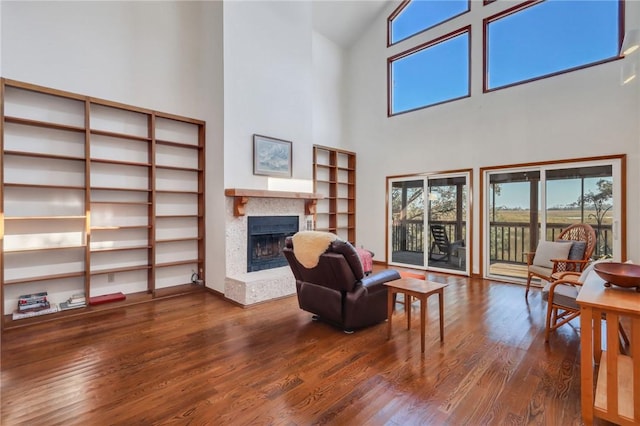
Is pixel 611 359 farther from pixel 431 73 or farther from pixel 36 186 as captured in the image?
pixel 431 73

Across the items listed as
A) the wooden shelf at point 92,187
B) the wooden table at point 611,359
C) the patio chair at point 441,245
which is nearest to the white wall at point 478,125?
the patio chair at point 441,245

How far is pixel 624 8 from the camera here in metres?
4.22

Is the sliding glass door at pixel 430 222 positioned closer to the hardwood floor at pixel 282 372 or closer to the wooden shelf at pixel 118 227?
the hardwood floor at pixel 282 372

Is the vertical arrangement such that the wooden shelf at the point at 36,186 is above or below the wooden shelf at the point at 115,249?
above

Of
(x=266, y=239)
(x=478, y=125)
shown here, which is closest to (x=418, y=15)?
(x=478, y=125)

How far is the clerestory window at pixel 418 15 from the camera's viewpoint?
19.2 ft

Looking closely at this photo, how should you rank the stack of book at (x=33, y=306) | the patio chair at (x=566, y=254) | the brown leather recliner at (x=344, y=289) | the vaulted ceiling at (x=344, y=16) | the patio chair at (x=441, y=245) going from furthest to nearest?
1. the vaulted ceiling at (x=344, y=16)
2. the patio chair at (x=441, y=245)
3. the patio chair at (x=566, y=254)
4. the stack of book at (x=33, y=306)
5. the brown leather recliner at (x=344, y=289)

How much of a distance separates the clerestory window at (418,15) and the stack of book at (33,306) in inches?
298

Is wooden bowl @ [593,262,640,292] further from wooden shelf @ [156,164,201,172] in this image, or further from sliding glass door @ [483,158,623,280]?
wooden shelf @ [156,164,201,172]

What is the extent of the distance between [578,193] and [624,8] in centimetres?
262

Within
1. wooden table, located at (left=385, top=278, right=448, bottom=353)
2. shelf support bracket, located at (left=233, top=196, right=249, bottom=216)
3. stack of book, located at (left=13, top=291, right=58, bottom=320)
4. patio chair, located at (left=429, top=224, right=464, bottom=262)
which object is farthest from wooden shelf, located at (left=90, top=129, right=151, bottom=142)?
patio chair, located at (left=429, top=224, right=464, bottom=262)

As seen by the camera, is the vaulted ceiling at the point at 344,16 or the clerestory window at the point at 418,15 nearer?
the clerestory window at the point at 418,15

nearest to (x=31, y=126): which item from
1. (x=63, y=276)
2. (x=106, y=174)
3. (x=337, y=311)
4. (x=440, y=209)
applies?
(x=106, y=174)

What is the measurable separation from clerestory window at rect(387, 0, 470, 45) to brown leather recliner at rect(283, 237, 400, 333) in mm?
5506
